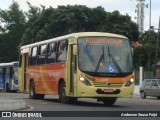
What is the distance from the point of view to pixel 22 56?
32406 mm

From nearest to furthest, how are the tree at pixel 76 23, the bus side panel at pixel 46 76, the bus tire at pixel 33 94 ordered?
the bus side panel at pixel 46 76
the bus tire at pixel 33 94
the tree at pixel 76 23

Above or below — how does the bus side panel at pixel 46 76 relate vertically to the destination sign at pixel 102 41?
below

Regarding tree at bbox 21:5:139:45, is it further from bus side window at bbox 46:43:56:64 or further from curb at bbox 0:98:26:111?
curb at bbox 0:98:26:111

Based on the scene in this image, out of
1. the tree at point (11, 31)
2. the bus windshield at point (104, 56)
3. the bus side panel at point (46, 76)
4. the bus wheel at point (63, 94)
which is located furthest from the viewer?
the tree at point (11, 31)

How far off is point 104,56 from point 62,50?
266 cm

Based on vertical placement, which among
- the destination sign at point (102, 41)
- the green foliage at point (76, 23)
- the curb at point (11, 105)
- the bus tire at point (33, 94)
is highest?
the green foliage at point (76, 23)

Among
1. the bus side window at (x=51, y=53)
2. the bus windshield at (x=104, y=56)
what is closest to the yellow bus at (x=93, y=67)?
the bus windshield at (x=104, y=56)

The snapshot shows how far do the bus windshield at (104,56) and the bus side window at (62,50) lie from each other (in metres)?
1.35

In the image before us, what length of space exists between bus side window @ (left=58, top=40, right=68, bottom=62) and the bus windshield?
1.35m

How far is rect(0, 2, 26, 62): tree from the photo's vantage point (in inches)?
3497

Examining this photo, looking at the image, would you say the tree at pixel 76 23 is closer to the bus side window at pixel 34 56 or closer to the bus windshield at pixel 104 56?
the bus side window at pixel 34 56

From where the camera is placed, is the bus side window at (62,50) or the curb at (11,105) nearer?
the curb at (11,105)

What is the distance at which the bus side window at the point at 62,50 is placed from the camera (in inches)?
947

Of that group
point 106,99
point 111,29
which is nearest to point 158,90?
point 106,99
